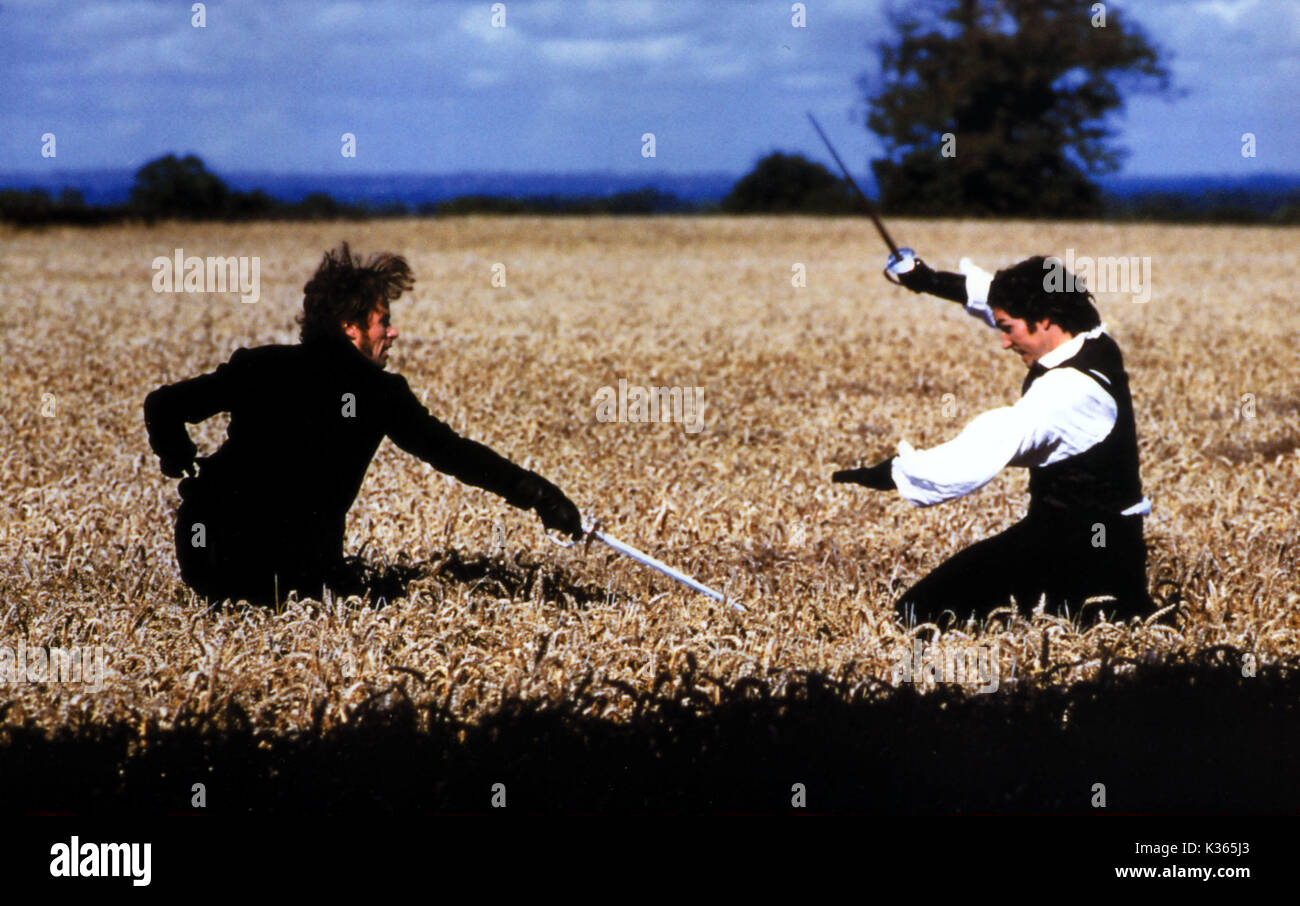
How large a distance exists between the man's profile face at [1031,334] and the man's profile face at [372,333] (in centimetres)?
220

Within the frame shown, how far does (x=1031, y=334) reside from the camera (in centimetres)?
504

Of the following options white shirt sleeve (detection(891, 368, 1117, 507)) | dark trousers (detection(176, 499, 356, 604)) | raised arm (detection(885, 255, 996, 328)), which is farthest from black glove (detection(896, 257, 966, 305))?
dark trousers (detection(176, 499, 356, 604))

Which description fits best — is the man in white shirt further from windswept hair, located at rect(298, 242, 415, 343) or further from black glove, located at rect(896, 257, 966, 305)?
windswept hair, located at rect(298, 242, 415, 343)

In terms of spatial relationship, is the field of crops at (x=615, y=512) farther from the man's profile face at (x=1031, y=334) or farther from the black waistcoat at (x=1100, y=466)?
the man's profile face at (x=1031, y=334)

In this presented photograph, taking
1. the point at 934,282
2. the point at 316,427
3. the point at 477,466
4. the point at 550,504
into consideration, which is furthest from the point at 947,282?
the point at 316,427

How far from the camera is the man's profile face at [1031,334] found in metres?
5.02

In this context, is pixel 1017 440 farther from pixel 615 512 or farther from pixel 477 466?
pixel 615 512

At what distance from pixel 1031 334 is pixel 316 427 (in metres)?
2.58

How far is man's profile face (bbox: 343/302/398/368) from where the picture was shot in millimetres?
5023

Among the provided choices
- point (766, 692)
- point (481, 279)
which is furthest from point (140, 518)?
point (481, 279)

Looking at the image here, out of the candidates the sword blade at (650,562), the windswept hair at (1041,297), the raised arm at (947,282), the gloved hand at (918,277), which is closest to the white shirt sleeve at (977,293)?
the raised arm at (947,282)

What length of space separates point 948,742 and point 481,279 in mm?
20241

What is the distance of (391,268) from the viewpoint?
5.05 m
